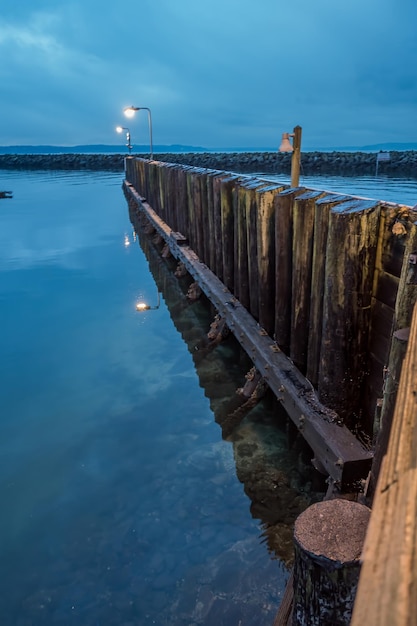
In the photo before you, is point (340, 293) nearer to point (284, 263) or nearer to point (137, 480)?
point (284, 263)

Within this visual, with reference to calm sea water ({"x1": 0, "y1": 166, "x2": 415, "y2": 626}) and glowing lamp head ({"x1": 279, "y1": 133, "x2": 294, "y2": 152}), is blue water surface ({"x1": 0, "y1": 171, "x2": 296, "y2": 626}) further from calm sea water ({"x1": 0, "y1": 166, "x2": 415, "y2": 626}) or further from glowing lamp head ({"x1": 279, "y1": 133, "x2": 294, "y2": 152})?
glowing lamp head ({"x1": 279, "y1": 133, "x2": 294, "y2": 152})

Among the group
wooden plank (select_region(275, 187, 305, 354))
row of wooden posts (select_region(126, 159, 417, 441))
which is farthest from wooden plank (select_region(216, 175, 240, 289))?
wooden plank (select_region(275, 187, 305, 354))

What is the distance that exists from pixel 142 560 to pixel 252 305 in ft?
11.3

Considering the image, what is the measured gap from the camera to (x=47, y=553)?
3969 millimetres

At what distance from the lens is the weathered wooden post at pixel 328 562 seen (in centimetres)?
195

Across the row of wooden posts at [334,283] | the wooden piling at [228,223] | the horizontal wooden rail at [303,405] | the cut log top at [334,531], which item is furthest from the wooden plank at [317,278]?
the wooden piling at [228,223]

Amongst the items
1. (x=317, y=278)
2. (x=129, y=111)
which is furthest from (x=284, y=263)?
(x=129, y=111)

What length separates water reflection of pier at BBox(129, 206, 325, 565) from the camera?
421 centimetres

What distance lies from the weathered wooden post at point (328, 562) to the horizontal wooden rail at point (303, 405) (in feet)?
4.23

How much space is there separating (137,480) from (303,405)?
6.62ft

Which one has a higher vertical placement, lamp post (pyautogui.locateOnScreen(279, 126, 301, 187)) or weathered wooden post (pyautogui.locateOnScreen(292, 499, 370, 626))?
lamp post (pyautogui.locateOnScreen(279, 126, 301, 187))

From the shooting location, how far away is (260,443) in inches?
205

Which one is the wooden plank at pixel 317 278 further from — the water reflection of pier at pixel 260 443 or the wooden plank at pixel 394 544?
the wooden plank at pixel 394 544

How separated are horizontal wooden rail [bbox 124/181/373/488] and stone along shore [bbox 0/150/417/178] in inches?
2032
